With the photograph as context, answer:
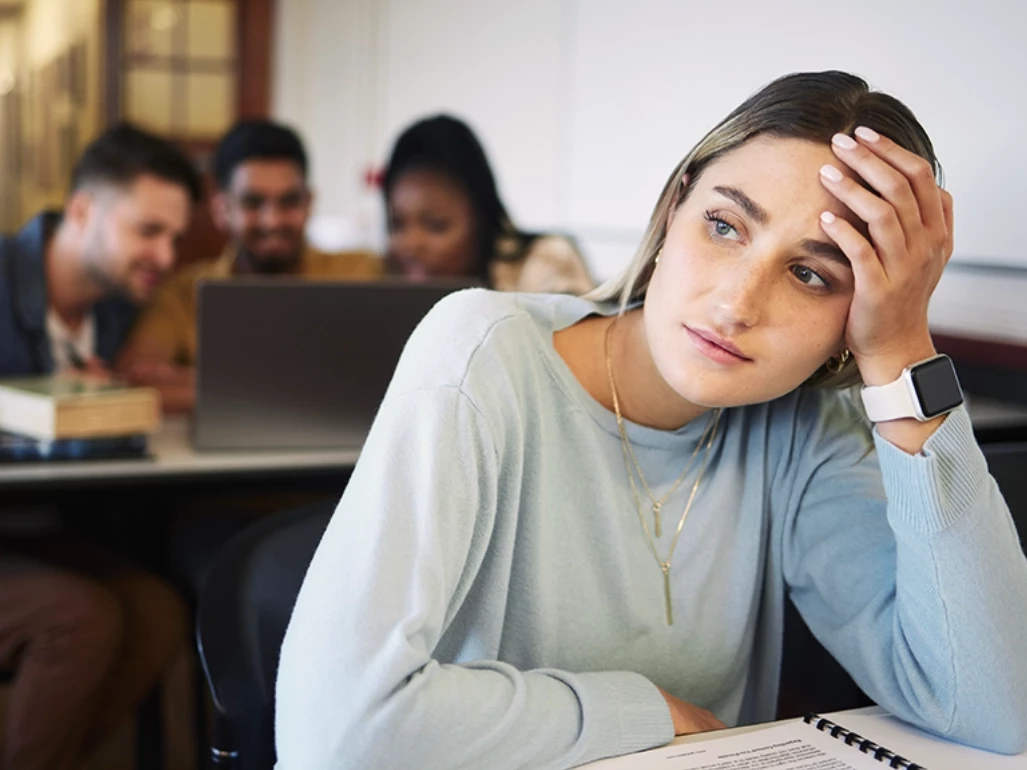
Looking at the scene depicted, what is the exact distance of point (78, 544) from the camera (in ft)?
7.39

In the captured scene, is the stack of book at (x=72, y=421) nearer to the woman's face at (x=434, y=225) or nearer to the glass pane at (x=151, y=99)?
the woman's face at (x=434, y=225)

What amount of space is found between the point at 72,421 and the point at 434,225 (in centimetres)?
Result: 126

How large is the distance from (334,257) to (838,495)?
2520 mm

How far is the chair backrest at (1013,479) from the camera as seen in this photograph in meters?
1.43

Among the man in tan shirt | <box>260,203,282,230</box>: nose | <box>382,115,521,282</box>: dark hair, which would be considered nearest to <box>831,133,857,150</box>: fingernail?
<box>382,115,521,282</box>: dark hair

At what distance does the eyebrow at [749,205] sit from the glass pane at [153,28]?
5739 millimetres

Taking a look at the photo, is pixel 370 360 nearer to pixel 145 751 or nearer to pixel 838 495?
pixel 145 751

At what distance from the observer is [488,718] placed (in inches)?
35.3

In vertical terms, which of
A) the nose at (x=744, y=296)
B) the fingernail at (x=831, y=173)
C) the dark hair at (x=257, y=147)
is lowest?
the nose at (x=744, y=296)

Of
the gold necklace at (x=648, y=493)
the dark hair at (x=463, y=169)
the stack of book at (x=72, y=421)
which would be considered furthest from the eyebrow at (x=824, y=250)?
the dark hair at (x=463, y=169)

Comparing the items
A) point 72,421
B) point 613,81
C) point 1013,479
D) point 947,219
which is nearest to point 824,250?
point 947,219

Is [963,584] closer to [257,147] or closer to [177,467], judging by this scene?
[177,467]

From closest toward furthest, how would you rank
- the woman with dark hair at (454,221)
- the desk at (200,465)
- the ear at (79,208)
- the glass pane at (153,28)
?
1. the desk at (200,465)
2. the ear at (79,208)
3. the woman with dark hair at (454,221)
4. the glass pane at (153,28)

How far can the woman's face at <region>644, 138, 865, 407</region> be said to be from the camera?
100 cm
